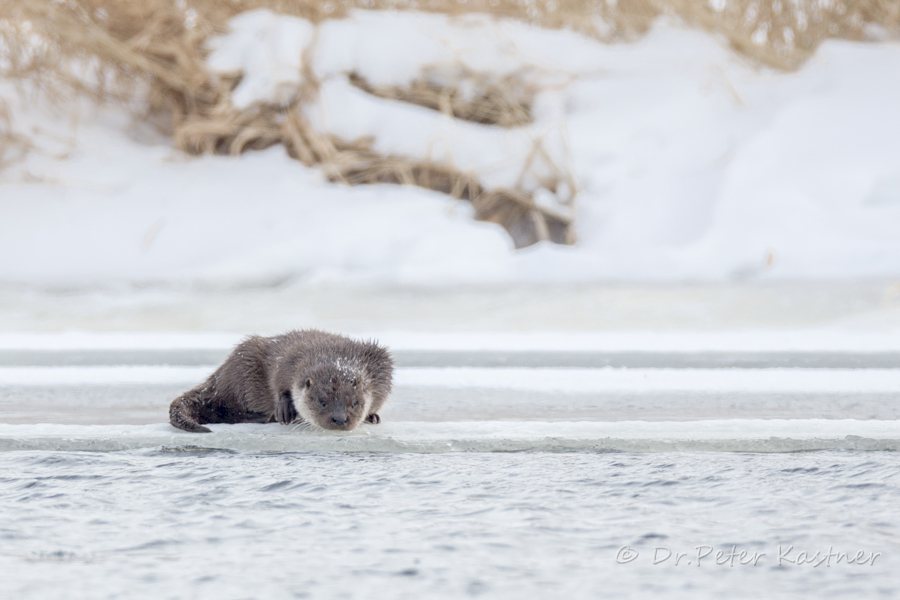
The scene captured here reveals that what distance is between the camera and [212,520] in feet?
8.50

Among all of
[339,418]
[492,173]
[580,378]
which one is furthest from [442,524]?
[492,173]

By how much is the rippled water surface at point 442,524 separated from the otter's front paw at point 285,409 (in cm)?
60

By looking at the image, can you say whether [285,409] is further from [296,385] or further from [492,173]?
[492,173]

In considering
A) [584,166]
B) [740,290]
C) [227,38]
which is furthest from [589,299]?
[227,38]

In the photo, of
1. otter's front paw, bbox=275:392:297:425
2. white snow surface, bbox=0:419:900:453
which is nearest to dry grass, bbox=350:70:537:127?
otter's front paw, bbox=275:392:297:425

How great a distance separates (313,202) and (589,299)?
2965 mm

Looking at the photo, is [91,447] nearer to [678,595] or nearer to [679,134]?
[678,595]

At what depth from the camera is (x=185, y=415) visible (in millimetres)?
3645

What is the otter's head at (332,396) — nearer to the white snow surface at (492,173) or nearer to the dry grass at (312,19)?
the white snow surface at (492,173)

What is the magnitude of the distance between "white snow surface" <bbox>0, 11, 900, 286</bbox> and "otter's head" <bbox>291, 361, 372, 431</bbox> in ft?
12.8

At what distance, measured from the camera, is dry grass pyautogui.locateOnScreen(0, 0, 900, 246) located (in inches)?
362

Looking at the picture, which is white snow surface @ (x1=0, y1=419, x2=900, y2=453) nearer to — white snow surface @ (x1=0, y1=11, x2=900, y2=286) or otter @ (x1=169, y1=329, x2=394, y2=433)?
otter @ (x1=169, y1=329, x2=394, y2=433)

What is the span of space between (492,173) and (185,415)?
5.88 m

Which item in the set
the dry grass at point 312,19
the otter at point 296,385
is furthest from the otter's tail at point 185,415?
the dry grass at point 312,19
